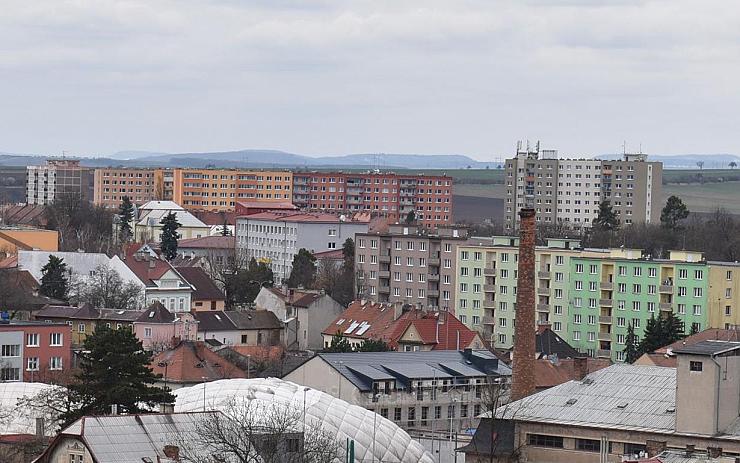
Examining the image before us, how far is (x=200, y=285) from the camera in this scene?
102 m

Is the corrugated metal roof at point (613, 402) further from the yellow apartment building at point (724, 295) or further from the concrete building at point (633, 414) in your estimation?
the yellow apartment building at point (724, 295)

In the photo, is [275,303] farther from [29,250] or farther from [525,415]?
[525,415]

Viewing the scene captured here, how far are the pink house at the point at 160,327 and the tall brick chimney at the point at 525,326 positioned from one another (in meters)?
21.5

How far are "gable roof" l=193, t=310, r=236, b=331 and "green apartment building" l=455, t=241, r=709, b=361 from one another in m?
12.0

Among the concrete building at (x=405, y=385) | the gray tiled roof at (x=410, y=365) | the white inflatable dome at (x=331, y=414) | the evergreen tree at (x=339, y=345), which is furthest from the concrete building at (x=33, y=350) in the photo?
the white inflatable dome at (x=331, y=414)

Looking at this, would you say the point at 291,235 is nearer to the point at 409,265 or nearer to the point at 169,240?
the point at 169,240

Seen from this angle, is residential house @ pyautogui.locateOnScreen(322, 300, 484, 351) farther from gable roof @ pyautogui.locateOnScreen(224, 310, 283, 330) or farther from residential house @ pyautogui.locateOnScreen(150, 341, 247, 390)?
residential house @ pyautogui.locateOnScreen(150, 341, 247, 390)

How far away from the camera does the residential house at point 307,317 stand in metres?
89.4

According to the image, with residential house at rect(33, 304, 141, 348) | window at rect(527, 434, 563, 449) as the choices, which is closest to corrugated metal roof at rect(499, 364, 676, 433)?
window at rect(527, 434, 563, 449)

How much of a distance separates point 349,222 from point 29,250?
1363 inches

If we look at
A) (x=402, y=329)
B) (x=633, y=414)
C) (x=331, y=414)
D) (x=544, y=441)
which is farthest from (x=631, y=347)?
(x=633, y=414)

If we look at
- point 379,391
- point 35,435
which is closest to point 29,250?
point 379,391

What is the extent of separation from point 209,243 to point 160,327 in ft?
203

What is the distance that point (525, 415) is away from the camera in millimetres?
48250
